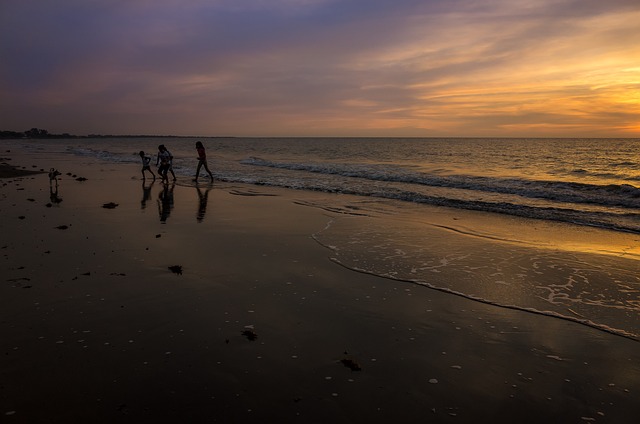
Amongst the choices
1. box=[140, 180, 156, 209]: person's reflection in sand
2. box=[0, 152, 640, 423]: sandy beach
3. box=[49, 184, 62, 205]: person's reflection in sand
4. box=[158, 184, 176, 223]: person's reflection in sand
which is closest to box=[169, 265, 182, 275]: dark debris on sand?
box=[0, 152, 640, 423]: sandy beach

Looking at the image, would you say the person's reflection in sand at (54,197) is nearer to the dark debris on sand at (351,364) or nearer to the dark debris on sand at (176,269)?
the dark debris on sand at (176,269)

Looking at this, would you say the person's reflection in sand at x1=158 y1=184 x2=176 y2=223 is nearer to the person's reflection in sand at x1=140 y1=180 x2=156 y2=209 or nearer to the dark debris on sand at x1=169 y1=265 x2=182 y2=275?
the person's reflection in sand at x1=140 y1=180 x2=156 y2=209

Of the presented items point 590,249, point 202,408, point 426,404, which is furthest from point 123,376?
point 590,249

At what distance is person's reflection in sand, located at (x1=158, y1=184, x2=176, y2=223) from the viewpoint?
1336 centimetres

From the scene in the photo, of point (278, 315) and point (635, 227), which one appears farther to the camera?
point (635, 227)

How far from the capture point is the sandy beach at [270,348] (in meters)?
3.90

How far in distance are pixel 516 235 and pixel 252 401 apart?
10.4 m

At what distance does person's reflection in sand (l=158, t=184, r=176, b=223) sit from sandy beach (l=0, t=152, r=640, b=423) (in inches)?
170

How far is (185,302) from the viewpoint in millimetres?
6238

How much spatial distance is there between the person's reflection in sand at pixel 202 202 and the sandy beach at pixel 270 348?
4.37 meters

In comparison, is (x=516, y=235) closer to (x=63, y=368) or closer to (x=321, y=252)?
(x=321, y=252)

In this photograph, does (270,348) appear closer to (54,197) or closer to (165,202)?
(165,202)

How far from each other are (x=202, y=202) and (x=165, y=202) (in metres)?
1.38

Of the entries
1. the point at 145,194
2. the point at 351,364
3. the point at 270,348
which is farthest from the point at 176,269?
the point at 145,194
